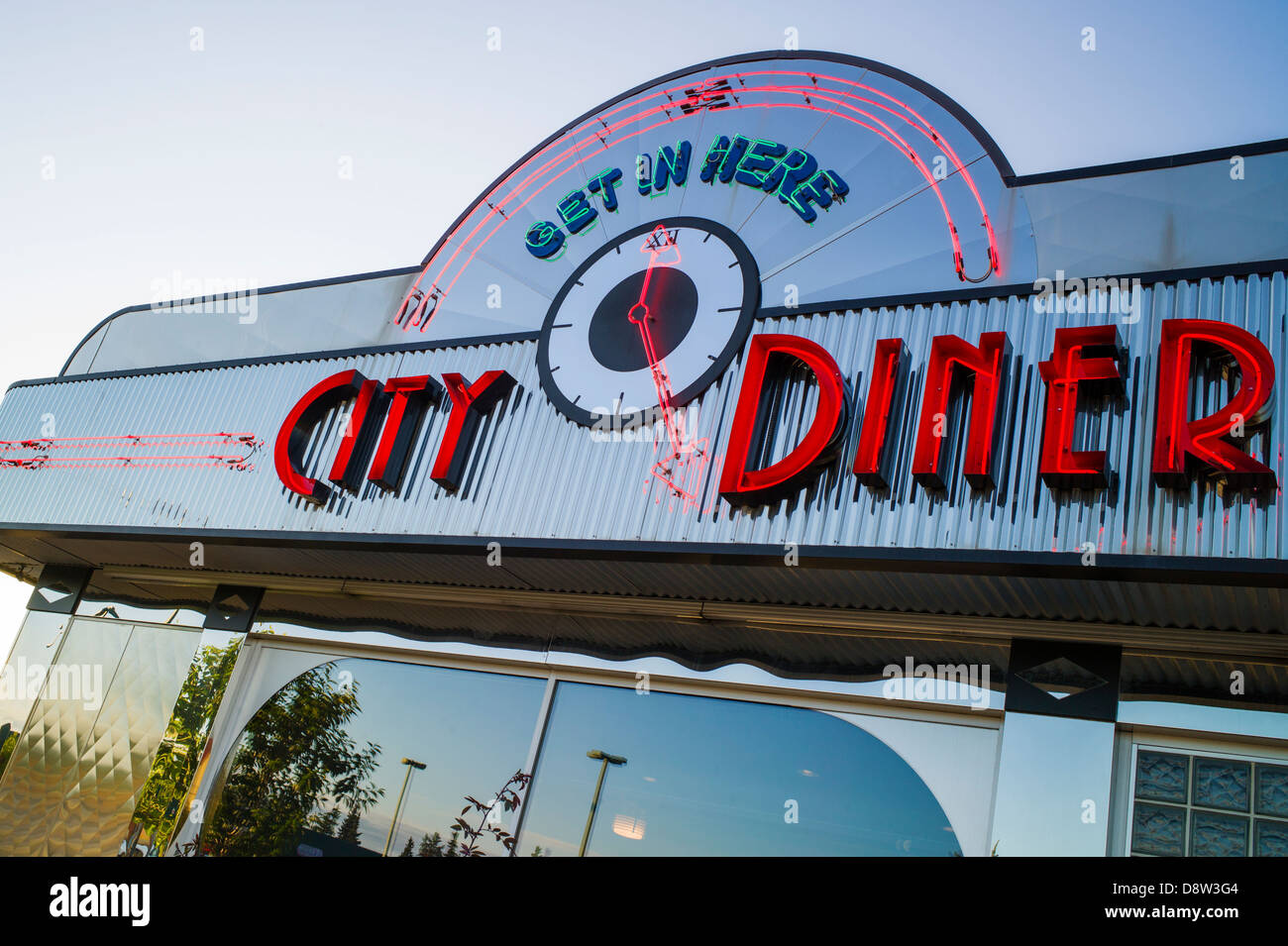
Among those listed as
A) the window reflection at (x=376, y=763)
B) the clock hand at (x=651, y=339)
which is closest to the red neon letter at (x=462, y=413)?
the clock hand at (x=651, y=339)

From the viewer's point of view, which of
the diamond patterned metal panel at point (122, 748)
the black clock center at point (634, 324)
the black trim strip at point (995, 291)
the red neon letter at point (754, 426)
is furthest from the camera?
the diamond patterned metal panel at point (122, 748)

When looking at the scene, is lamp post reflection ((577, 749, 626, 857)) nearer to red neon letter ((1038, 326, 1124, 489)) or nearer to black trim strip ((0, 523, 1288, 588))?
black trim strip ((0, 523, 1288, 588))

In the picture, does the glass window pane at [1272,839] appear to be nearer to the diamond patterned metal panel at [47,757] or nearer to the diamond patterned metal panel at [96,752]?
the diamond patterned metal panel at [96,752]

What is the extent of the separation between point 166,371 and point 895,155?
29.2 ft

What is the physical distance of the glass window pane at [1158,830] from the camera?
6149 millimetres

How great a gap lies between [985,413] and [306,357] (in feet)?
24.1

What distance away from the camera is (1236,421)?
5.62 m

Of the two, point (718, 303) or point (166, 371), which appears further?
point (166, 371)

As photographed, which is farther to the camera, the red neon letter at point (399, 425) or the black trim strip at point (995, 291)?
the red neon letter at point (399, 425)

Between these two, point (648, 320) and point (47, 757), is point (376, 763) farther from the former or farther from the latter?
point (648, 320)

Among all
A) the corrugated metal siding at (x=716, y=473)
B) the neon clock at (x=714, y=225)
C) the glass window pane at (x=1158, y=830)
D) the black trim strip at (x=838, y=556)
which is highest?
the neon clock at (x=714, y=225)

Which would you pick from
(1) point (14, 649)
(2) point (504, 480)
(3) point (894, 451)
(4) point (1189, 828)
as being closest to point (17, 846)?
(1) point (14, 649)

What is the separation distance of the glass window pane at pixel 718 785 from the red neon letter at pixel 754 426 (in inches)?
81.5
